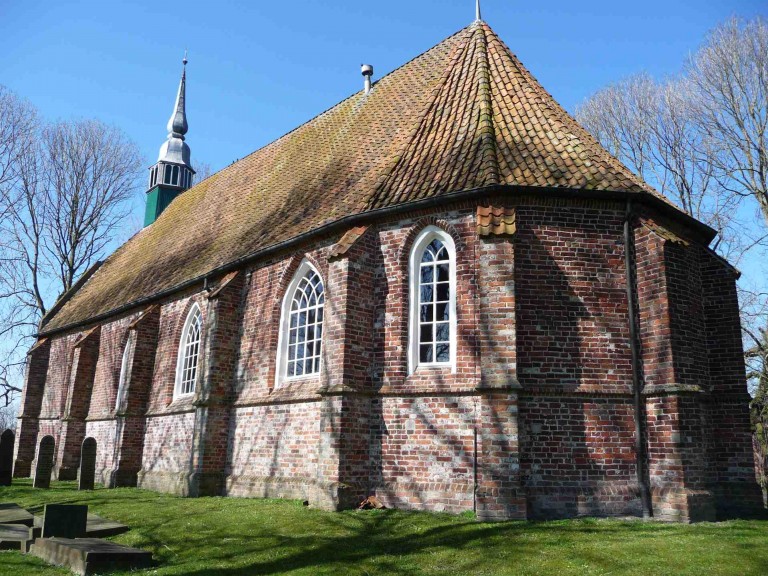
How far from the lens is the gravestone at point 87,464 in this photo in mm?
15391

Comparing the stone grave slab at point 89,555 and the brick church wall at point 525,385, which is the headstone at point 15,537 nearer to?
the stone grave slab at point 89,555

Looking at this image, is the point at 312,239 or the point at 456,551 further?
the point at 312,239

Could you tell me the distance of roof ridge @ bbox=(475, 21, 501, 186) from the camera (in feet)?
36.2

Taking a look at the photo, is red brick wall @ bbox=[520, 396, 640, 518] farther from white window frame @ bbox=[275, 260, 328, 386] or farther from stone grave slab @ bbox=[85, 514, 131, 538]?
stone grave slab @ bbox=[85, 514, 131, 538]

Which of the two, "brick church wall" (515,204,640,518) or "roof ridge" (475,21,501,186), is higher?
"roof ridge" (475,21,501,186)

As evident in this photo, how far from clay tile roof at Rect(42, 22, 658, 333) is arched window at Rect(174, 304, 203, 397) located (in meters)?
1.05

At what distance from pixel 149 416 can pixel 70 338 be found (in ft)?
30.1

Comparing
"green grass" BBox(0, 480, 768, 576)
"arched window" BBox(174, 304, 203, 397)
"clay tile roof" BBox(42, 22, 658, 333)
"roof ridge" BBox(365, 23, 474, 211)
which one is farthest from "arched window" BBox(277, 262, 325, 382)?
"arched window" BBox(174, 304, 203, 397)

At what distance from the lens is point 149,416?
1747 centimetres

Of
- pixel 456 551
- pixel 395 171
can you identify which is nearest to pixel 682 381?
pixel 456 551

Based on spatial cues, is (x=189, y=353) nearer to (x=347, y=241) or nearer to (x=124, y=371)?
(x=124, y=371)

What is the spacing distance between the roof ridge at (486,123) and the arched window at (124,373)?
11.7 m

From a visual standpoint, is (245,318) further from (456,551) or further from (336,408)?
(456,551)

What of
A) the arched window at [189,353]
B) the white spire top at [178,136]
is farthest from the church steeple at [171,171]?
the arched window at [189,353]
